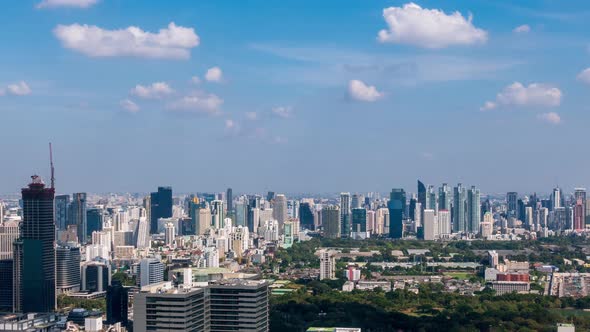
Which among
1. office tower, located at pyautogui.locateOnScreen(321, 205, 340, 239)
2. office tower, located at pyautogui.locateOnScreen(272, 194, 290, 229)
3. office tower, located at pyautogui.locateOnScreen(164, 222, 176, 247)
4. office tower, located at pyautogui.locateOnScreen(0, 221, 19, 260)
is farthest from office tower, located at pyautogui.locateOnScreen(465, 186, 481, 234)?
office tower, located at pyautogui.locateOnScreen(0, 221, 19, 260)

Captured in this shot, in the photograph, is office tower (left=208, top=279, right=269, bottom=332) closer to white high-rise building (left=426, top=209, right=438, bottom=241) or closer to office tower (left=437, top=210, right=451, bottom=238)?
white high-rise building (left=426, top=209, right=438, bottom=241)

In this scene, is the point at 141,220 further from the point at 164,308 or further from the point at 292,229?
the point at 164,308

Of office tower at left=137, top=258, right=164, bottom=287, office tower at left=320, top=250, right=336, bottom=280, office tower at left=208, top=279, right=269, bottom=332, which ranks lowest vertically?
office tower at left=320, top=250, right=336, bottom=280

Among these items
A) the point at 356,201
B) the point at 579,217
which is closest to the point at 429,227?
the point at 579,217

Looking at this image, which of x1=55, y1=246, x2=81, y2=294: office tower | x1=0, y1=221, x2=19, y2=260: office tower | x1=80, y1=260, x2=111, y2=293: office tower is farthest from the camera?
x1=80, y1=260, x2=111, y2=293: office tower

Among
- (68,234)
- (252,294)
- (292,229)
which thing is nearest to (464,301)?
(252,294)

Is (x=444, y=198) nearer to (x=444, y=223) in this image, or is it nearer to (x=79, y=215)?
(x=444, y=223)
